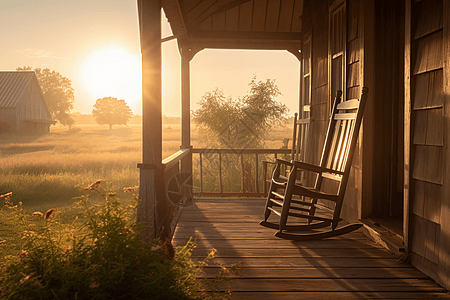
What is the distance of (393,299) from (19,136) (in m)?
25.5

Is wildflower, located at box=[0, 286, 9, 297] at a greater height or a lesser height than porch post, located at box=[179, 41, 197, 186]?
lesser

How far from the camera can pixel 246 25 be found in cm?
517

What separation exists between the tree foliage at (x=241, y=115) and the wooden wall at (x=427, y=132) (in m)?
8.84

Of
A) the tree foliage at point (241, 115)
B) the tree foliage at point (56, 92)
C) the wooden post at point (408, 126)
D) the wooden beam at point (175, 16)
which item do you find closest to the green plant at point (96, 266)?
the wooden post at point (408, 126)

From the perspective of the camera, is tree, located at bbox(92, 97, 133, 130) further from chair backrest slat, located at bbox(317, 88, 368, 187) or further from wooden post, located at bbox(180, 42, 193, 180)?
chair backrest slat, located at bbox(317, 88, 368, 187)

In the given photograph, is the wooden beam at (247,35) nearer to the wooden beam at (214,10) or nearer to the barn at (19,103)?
the wooden beam at (214,10)

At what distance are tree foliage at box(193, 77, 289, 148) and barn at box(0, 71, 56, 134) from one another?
16823 millimetres

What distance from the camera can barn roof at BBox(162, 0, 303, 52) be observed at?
4699 millimetres

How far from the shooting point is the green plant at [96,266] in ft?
3.67

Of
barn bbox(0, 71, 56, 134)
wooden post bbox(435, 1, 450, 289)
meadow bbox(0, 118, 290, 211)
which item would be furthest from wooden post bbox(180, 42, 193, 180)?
barn bbox(0, 71, 56, 134)

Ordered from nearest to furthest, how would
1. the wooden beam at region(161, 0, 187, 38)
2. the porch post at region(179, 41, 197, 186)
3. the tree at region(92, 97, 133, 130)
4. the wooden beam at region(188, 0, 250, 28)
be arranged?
the wooden beam at region(161, 0, 187, 38), the wooden beam at region(188, 0, 250, 28), the porch post at region(179, 41, 197, 186), the tree at region(92, 97, 133, 130)

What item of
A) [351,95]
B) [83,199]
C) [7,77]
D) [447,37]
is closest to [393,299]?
[447,37]

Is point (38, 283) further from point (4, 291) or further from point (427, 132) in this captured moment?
point (427, 132)

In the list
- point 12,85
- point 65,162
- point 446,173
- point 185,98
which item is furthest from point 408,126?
point 12,85
